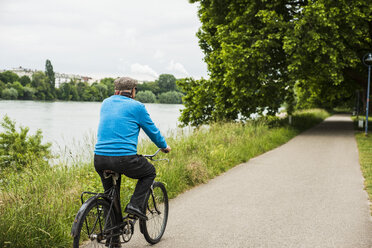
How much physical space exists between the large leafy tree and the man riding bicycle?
12771 mm

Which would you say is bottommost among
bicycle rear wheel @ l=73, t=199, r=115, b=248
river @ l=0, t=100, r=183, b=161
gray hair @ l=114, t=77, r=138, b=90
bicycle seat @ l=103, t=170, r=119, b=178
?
river @ l=0, t=100, r=183, b=161

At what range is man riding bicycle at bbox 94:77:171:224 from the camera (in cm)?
342

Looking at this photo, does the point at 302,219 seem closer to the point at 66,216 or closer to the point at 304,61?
the point at 66,216

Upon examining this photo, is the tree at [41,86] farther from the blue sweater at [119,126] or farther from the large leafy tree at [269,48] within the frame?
the blue sweater at [119,126]

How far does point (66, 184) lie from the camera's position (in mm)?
5359

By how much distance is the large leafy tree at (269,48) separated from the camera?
1538 centimetres

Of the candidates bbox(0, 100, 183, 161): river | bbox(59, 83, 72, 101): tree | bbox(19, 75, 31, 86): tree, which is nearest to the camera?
bbox(0, 100, 183, 161): river

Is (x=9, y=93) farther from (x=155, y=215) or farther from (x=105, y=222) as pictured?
(x=105, y=222)

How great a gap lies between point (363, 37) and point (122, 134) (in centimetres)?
1721

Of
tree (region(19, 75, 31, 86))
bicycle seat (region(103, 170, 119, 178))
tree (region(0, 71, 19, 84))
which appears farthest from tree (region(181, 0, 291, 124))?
tree (region(19, 75, 31, 86))

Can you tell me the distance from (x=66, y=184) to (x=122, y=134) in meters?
2.38

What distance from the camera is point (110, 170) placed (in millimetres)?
3447

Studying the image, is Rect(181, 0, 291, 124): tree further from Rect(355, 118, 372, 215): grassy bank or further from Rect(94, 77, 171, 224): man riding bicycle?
Rect(94, 77, 171, 224): man riding bicycle

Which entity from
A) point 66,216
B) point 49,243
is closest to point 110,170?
point 49,243
